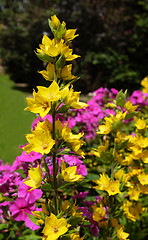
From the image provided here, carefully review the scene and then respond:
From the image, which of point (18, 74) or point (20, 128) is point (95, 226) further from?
point (18, 74)

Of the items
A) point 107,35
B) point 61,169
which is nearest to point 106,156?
point 61,169

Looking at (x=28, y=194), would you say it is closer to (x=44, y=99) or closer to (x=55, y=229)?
(x=55, y=229)

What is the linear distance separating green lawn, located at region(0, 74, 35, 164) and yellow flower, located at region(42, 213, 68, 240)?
6.06 feet

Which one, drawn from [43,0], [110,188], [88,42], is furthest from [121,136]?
[43,0]

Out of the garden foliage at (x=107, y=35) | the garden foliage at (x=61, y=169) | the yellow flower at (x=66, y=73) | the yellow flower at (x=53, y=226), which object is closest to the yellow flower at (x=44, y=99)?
the garden foliage at (x=61, y=169)

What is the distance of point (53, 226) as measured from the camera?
970 mm

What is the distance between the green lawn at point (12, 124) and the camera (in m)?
4.88

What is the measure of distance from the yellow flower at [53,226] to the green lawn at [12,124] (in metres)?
1.85

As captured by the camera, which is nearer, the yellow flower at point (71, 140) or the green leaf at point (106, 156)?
the yellow flower at point (71, 140)

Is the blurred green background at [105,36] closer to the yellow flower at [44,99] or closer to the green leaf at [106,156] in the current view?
the green leaf at [106,156]

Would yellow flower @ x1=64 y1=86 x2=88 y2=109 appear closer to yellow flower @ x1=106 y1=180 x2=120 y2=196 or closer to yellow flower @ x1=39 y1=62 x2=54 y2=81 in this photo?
yellow flower @ x1=39 y1=62 x2=54 y2=81

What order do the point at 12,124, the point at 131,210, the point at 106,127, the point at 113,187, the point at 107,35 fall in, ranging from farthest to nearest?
the point at 107,35 < the point at 12,124 < the point at 131,210 < the point at 106,127 < the point at 113,187

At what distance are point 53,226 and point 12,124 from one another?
575cm

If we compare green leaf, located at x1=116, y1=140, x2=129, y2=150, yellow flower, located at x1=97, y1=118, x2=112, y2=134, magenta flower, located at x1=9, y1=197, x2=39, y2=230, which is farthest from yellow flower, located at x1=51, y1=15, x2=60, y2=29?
magenta flower, located at x1=9, y1=197, x2=39, y2=230
